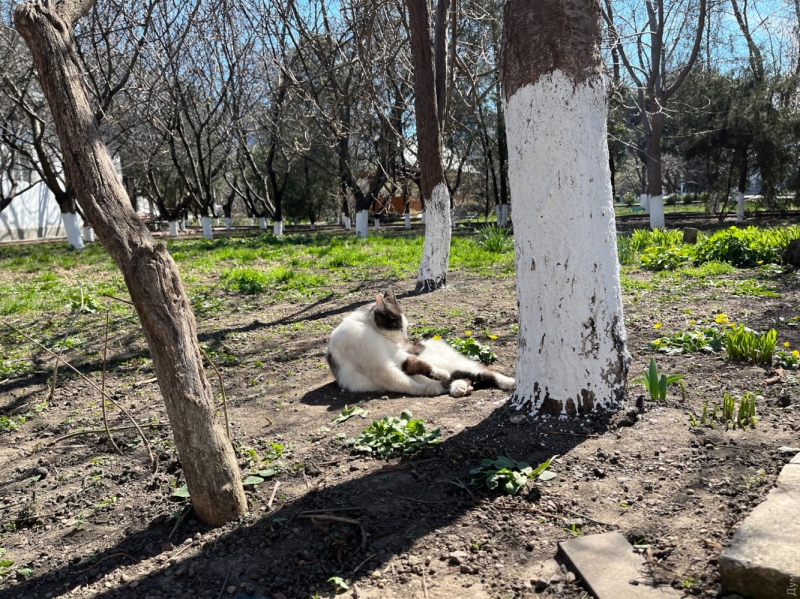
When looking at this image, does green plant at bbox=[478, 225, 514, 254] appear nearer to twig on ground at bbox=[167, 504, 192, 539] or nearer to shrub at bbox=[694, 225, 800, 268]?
shrub at bbox=[694, 225, 800, 268]

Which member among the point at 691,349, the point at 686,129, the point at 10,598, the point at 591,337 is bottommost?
the point at 10,598

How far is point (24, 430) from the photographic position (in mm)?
4484

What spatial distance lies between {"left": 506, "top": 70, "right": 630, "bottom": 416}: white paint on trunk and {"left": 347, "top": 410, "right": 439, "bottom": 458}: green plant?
0.72 meters

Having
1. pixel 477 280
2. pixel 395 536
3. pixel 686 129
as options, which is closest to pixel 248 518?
pixel 395 536

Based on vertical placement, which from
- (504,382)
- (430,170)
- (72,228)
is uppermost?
(430,170)

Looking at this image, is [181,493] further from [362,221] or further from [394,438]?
[362,221]

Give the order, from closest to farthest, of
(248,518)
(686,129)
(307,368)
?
1. (248,518)
2. (307,368)
3. (686,129)

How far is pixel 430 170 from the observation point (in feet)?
27.5

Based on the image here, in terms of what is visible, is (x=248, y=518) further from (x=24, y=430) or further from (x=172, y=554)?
(x=24, y=430)

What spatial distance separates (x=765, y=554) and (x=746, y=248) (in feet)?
28.5

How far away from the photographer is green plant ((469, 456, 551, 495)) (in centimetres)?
272

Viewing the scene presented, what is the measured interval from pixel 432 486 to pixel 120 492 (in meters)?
1.81

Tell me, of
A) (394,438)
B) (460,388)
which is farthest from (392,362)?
(394,438)

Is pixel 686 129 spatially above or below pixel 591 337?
above
